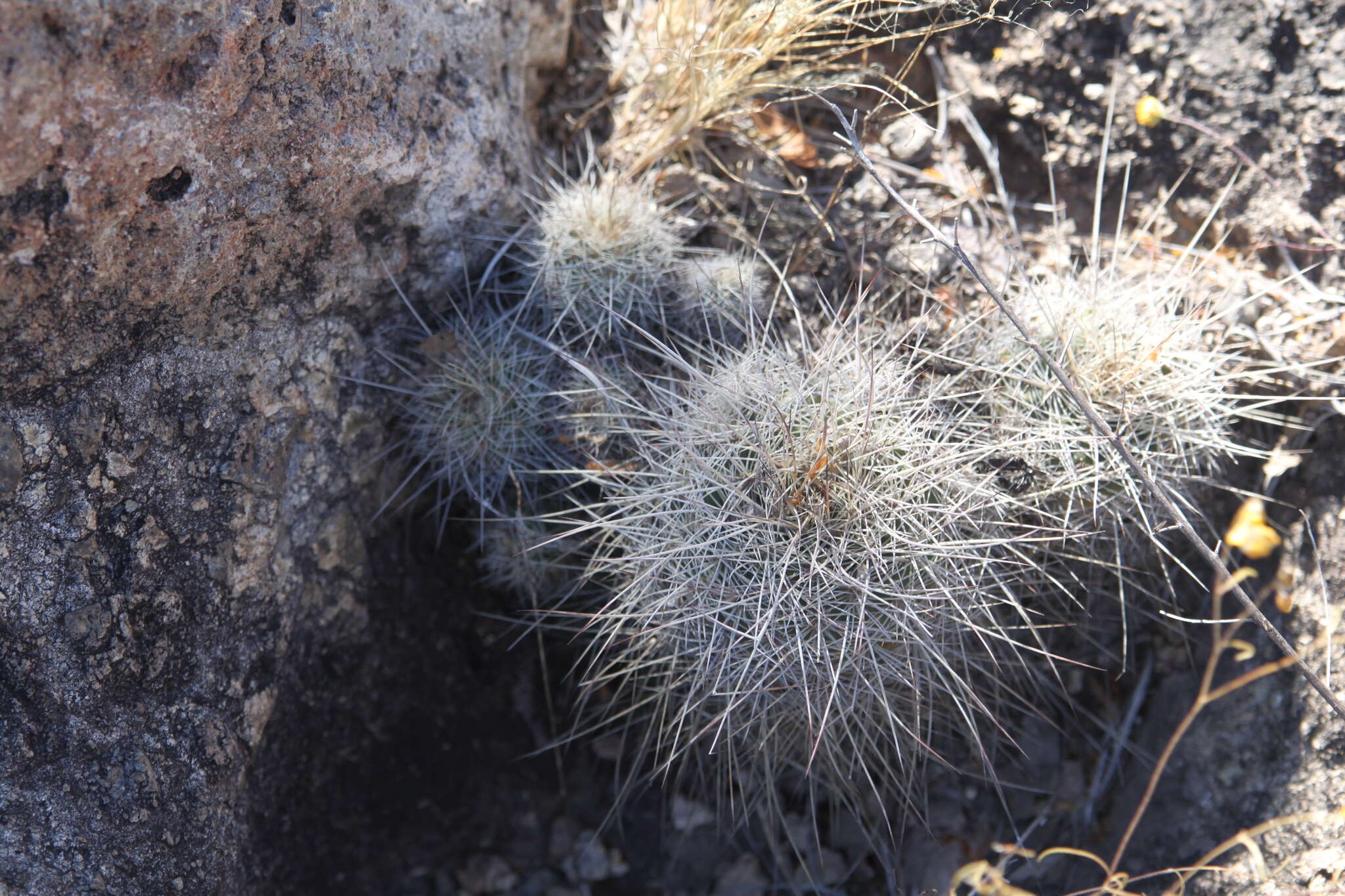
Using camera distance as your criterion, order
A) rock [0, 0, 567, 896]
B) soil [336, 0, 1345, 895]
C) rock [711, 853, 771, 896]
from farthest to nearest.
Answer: rock [711, 853, 771, 896]
soil [336, 0, 1345, 895]
rock [0, 0, 567, 896]

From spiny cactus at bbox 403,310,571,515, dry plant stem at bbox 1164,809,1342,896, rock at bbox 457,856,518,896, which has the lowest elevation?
rock at bbox 457,856,518,896

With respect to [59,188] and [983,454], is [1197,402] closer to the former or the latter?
[983,454]

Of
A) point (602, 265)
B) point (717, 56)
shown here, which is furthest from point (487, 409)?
point (717, 56)

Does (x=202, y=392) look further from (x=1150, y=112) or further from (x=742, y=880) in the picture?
(x=1150, y=112)

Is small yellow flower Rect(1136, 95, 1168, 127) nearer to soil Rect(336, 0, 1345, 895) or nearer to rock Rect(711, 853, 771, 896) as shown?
soil Rect(336, 0, 1345, 895)

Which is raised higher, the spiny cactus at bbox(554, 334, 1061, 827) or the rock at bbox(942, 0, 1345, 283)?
the rock at bbox(942, 0, 1345, 283)

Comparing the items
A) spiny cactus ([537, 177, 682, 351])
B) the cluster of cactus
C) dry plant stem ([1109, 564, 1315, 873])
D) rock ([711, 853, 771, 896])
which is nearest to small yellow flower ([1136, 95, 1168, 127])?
the cluster of cactus
